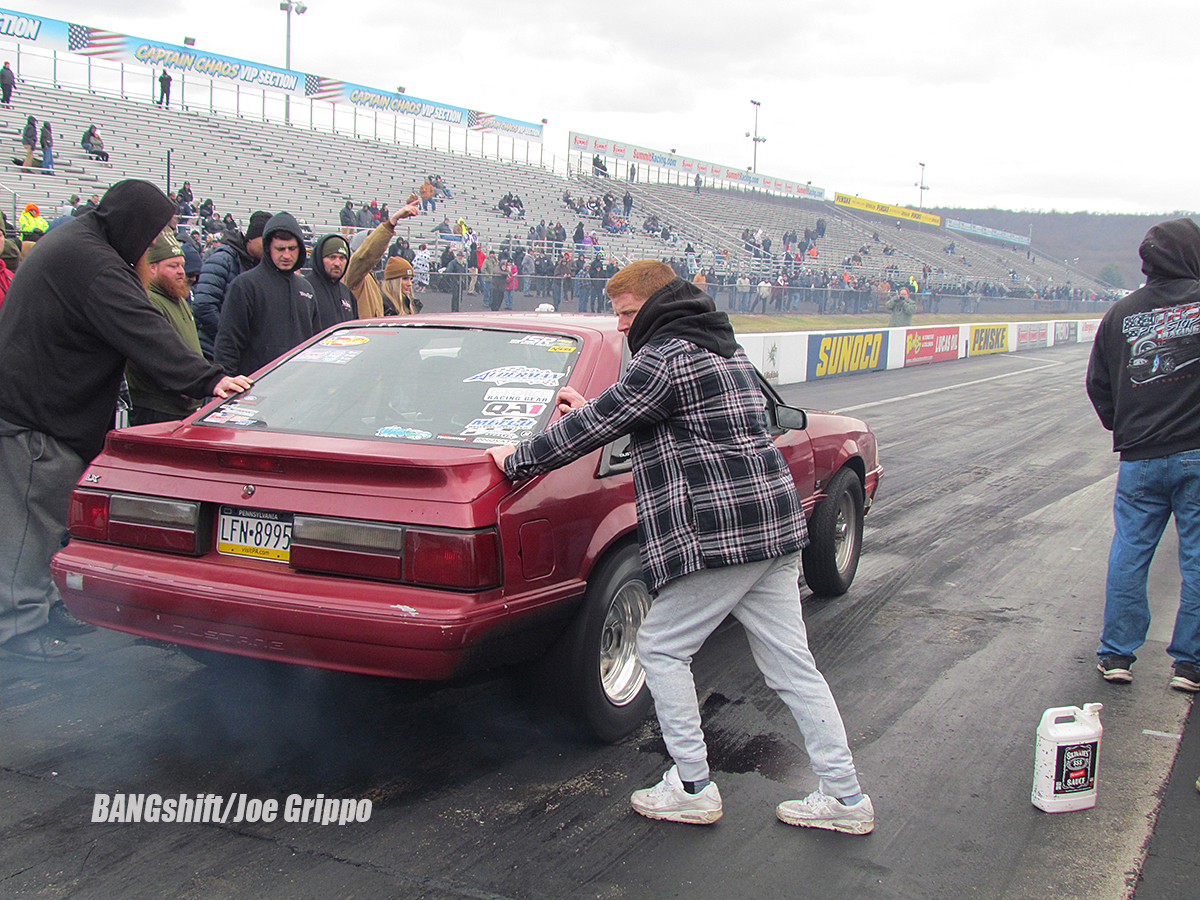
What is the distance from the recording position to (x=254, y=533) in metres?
3.12

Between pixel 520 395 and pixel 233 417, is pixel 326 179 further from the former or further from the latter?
pixel 520 395

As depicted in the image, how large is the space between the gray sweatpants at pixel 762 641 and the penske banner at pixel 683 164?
156 ft

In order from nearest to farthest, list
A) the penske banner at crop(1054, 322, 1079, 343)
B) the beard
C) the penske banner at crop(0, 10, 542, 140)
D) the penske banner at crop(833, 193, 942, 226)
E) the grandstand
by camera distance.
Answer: the beard < the grandstand < the penske banner at crop(0, 10, 542, 140) < the penske banner at crop(1054, 322, 1079, 343) < the penske banner at crop(833, 193, 942, 226)

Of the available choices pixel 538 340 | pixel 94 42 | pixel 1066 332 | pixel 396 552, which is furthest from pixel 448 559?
pixel 1066 332

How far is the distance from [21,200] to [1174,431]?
22228 mm

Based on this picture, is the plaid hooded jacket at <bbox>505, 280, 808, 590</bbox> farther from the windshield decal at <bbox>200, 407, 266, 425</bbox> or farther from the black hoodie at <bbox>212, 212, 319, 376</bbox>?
the black hoodie at <bbox>212, 212, 319, 376</bbox>

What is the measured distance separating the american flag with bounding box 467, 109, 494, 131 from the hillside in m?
101

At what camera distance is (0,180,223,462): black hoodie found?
3982 millimetres

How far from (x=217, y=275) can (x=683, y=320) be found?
13.9 ft

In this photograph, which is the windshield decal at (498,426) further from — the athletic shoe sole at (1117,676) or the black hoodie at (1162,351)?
the athletic shoe sole at (1117,676)

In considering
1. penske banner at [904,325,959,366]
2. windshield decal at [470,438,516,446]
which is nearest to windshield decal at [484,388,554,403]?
windshield decal at [470,438,516,446]

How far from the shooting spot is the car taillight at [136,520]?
316 centimetres

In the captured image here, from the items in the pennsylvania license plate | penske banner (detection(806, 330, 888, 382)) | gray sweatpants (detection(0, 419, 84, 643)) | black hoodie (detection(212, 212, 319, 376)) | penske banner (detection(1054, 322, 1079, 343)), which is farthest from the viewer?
penske banner (detection(1054, 322, 1079, 343))

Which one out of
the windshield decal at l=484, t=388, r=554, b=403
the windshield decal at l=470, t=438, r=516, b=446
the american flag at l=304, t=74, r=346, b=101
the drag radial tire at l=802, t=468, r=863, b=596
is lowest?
the drag radial tire at l=802, t=468, r=863, b=596
